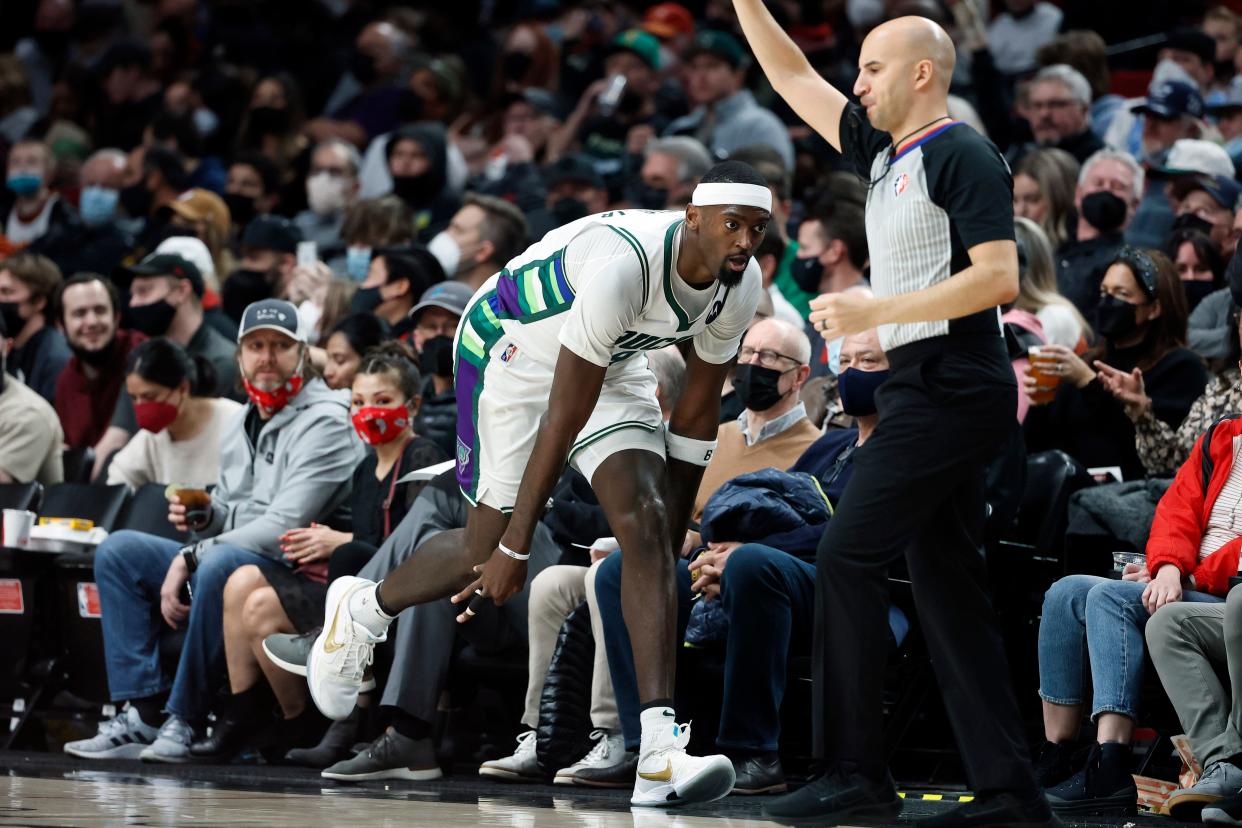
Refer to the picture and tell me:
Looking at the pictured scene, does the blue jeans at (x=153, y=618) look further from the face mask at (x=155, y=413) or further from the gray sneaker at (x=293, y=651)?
the face mask at (x=155, y=413)

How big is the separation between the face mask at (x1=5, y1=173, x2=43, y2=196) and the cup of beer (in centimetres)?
852

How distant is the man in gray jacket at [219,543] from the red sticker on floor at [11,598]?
25.4 inches

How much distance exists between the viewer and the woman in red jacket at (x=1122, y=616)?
16.3 ft

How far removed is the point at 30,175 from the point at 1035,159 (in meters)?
7.52

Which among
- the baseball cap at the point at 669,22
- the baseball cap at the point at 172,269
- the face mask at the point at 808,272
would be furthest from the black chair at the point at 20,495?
the baseball cap at the point at 669,22

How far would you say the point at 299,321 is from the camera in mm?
7207

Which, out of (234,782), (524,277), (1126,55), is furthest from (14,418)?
(1126,55)

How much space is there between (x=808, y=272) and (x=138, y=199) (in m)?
6.02

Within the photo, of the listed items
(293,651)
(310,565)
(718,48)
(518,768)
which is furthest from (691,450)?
(718,48)

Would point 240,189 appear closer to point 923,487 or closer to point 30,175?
point 30,175

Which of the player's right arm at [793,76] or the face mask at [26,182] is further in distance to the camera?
the face mask at [26,182]

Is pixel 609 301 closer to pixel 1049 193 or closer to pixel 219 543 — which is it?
pixel 219 543

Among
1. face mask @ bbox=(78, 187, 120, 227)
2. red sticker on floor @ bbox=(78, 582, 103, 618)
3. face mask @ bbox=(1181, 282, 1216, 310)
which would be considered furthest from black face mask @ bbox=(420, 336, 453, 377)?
face mask @ bbox=(78, 187, 120, 227)

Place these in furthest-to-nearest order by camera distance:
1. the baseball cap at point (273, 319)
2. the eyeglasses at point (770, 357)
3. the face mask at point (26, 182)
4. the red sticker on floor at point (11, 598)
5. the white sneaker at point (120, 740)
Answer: the face mask at point (26, 182)
the red sticker on floor at point (11, 598)
the baseball cap at point (273, 319)
the white sneaker at point (120, 740)
the eyeglasses at point (770, 357)
